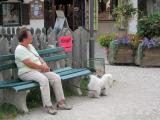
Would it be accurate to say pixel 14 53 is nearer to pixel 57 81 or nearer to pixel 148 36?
pixel 57 81

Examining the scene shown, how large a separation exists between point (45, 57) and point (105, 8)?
1156 cm

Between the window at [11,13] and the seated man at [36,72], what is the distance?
9802 mm

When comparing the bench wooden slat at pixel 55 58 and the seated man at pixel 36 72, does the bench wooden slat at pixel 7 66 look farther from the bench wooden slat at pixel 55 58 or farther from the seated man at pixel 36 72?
the bench wooden slat at pixel 55 58

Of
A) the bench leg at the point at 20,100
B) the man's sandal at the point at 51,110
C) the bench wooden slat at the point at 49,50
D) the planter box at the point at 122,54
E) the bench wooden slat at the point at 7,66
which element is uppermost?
the bench wooden slat at the point at 49,50

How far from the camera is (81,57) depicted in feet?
32.8

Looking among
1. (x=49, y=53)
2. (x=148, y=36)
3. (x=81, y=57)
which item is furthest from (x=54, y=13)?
(x=49, y=53)

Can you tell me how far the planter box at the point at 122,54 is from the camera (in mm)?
12438

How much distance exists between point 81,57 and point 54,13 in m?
9.93

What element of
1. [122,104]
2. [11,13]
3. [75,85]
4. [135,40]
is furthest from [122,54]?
[11,13]

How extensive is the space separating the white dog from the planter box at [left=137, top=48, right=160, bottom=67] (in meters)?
3.55

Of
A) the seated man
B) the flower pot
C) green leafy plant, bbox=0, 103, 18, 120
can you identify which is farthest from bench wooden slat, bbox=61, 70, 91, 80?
the flower pot

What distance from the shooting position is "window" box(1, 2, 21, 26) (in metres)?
17.4

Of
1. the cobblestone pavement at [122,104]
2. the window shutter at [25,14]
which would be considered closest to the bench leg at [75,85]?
the cobblestone pavement at [122,104]

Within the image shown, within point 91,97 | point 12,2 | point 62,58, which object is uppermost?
point 12,2
